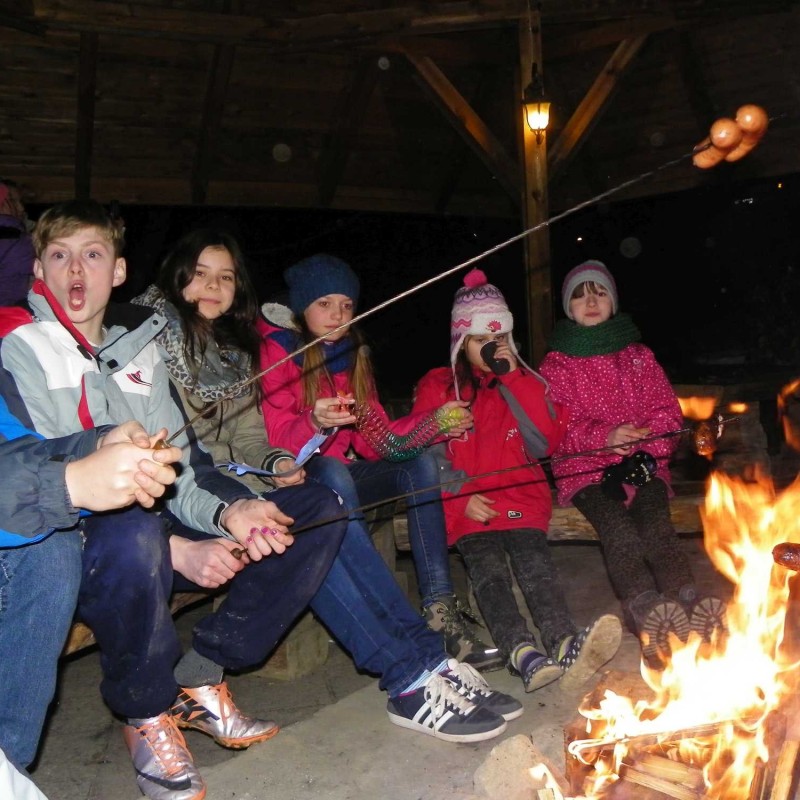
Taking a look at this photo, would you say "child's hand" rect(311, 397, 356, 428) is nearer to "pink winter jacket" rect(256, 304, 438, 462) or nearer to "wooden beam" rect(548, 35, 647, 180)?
"pink winter jacket" rect(256, 304, 438, 462)

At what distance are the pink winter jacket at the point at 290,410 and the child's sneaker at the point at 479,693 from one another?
0.95 m

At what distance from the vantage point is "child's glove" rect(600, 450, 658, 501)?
3.46 m

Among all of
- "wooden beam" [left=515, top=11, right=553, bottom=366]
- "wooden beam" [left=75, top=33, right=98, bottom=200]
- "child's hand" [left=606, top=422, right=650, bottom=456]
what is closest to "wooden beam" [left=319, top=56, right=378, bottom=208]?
"wooden beam" [left=515, top=11, right=553, bottom=366]

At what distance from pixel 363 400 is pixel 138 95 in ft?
16.4

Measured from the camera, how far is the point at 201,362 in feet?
9.91

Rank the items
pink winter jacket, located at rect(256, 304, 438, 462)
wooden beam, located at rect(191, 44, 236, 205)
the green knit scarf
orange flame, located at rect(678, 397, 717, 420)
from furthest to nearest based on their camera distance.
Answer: wooden beam, located at rect(191, 44, 236, 205)
orange flame, located at rect(678, 397, 717, 420)
the green knit scarf
pink winter jacket, located at rect(256, 304, 438, 462)

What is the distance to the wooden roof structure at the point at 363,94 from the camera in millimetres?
6152

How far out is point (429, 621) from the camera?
3.15 meters

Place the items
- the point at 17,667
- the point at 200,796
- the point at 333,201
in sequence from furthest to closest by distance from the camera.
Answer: the point at 333,201 < the point at 200,796 < the point at 17,667

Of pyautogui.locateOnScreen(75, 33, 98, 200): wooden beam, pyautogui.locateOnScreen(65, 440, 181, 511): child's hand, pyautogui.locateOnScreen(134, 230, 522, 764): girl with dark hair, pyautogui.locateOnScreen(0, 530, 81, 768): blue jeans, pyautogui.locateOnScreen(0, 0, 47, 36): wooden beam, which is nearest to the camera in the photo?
pyautogui.locateOnScreen(65, 440, 181, 511): child's hand

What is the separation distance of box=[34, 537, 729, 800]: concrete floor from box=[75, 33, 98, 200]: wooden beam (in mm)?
4884

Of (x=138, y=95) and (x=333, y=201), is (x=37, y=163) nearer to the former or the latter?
(x=138, y=95)

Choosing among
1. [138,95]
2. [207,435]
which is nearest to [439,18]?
[138,95]

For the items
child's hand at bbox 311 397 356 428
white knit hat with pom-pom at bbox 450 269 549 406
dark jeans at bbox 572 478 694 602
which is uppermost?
white knit hat with pom-pom at bbox 450 269 549 406
